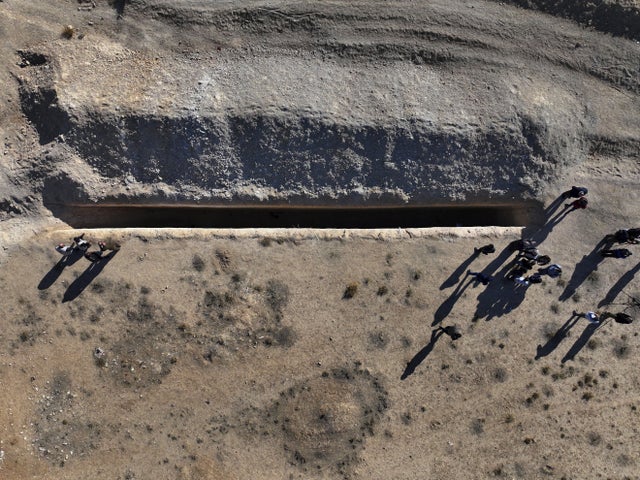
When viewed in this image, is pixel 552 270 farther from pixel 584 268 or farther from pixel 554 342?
pixel 554 342

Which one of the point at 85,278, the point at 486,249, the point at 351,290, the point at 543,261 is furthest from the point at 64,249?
the point at 543,261

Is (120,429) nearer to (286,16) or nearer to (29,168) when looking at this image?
(29,168)

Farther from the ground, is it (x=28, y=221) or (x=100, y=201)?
(x=100, y=201)

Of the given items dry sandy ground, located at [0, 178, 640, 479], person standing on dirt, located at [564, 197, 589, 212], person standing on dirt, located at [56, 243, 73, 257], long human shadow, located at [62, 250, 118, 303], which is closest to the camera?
dry sandy ground, located at [0, 178, 640, 479]

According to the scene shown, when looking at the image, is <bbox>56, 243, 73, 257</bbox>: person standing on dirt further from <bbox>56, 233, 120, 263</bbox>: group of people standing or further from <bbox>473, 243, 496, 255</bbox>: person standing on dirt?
<bbox>473, 243, 496, 255</bbox>: person standing on dirt

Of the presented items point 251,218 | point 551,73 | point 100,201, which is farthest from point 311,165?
point 551,73

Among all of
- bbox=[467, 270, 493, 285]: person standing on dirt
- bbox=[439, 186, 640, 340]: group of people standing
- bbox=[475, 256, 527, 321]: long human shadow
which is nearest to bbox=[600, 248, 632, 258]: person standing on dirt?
bbox=[439, 186, 640, 340]: group of people standing
